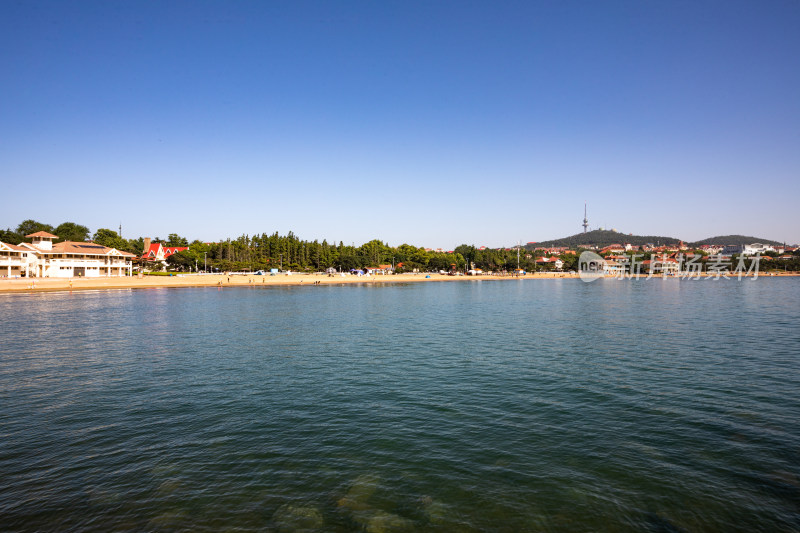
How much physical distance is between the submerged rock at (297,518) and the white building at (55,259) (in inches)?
4224

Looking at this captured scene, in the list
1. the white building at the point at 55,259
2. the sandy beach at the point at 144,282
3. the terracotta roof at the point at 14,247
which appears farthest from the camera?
the white building at the point at 55,259

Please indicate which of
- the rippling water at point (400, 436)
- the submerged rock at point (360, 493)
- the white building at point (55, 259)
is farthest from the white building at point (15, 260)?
the submerged rock at point (360, 493)

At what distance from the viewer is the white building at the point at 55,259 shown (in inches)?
3447

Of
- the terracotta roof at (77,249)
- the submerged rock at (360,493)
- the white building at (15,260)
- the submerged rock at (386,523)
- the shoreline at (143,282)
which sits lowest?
the submerged rock at (386,523)

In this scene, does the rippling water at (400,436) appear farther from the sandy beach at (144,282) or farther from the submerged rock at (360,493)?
the sandy beach at (144,282)

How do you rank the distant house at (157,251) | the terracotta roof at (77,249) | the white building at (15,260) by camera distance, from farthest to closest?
the distant house at (157,251), the terracotta roof at (77,249), the white building at (15,260)

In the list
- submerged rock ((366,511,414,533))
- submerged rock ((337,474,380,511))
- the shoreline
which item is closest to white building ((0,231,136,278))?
the shoreline

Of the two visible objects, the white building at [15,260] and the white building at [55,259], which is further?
the white building at [55,259]

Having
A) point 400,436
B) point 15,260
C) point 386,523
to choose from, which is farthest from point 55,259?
point 386,523

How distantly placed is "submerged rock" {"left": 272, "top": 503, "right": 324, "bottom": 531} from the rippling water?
0.16 ft

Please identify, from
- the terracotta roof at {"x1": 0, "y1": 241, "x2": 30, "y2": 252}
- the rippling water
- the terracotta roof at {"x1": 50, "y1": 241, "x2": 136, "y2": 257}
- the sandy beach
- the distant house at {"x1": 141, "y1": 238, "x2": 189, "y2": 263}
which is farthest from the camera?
the distant house at {"x1": 141, "y1": 238, "x2": 189, "y2": 263}

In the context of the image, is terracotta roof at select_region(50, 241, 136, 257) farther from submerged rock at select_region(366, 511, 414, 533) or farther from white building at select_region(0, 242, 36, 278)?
submerged rock at select_region(366, 511, 414, 533)

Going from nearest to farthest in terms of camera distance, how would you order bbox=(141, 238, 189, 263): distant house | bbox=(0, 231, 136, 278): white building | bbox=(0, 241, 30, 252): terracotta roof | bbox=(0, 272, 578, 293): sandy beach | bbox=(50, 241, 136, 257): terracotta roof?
1. bbox=(0, 272, 578, 293): sandy beach
2. bbox=(0, 241, 30, 252): terracotta roof
3. bbox=(0, 231, 136, 278): white building
4. bbox=(50, 241, 136, 257): terracotta roof
5. bbox=(141, 238, 189, 263): distant house

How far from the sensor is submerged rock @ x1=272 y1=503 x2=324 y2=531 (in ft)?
27.6
